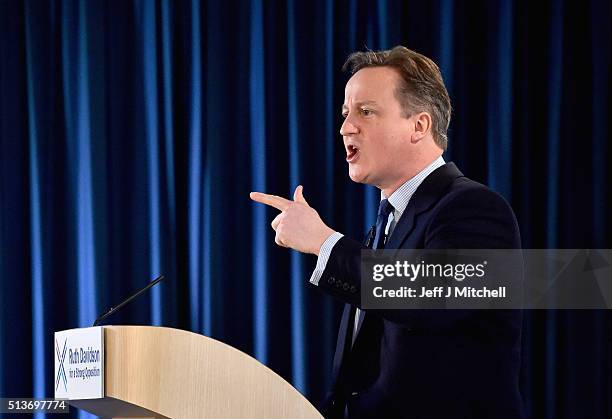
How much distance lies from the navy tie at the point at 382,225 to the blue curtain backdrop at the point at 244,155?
Answer: 127 cm

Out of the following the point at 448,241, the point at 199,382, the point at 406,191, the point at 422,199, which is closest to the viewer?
the point at 199,382

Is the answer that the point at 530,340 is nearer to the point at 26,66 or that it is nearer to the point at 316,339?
the point at 316,339

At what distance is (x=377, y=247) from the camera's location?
2021mm

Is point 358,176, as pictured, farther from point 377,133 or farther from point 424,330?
point 424,330

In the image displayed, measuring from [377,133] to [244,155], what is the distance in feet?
4.62

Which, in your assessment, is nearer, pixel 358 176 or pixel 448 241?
pixel 448 241

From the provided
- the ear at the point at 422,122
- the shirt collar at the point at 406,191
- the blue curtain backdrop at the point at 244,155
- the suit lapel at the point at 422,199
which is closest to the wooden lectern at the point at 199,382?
the suit lapel at the point at 422,199

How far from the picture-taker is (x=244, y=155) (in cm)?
341

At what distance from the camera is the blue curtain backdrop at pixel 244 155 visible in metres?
3.34

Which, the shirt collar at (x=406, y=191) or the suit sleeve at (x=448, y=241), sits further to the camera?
the shirt collar at (x=406, y=191)

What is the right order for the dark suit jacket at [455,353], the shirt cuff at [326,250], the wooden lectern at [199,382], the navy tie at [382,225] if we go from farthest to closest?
the navy tie at [382,225] → the dark suit jacket at [455,353] → the shirt cuff at [326,250] → the wooden lectern at [199,382]

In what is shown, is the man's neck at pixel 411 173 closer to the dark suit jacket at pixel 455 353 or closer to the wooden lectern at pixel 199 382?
the dark suit jacket at pixel 455 353

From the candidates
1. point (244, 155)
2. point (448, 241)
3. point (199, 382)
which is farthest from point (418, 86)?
point (244, 155)

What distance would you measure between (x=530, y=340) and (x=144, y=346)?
2.01 metres
